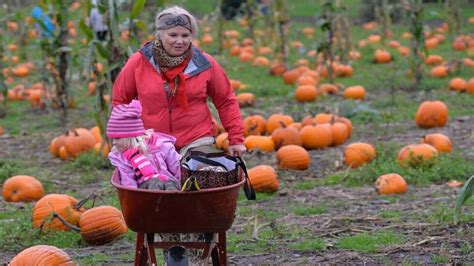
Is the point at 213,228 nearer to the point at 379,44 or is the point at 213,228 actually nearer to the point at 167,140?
the point at 167,140

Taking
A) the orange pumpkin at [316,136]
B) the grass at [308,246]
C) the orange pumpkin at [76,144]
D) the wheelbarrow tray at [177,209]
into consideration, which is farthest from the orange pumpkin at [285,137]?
the wheelbarrow tray at [177,209]

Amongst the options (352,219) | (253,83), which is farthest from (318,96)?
(352,219)

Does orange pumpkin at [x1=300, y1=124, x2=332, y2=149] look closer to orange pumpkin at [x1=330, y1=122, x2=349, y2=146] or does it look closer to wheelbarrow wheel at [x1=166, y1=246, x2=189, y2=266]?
orange pumpkin at [x1=330, y1=122, x2=349, y2=146]

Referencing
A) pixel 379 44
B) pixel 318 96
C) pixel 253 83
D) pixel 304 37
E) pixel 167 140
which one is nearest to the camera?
pixel 167 140

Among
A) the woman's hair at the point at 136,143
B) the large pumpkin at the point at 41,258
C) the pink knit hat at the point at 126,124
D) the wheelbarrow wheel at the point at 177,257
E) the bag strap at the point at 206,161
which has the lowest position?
the large pumpkin at the point at 41,258

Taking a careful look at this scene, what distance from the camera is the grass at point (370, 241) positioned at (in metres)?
6.35

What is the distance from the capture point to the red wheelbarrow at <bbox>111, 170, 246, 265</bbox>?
15.4ft

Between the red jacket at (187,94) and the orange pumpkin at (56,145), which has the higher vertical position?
the red jacket at (187,94)

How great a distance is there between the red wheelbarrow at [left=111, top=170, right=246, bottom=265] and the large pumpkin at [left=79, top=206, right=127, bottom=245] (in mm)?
1770

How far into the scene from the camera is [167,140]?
17.4 ft

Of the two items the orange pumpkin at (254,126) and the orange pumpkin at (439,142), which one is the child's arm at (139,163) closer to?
the orange pumpkin at (439,142)

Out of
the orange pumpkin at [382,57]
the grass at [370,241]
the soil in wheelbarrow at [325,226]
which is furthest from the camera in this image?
the orange pumpkin at [382,57]

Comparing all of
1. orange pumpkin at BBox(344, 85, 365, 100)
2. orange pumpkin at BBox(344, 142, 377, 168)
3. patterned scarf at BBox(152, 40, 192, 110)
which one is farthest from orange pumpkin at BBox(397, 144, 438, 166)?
orange pumpkin at BBox(344, 85, 365, 100)

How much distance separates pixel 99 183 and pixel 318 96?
5.56 m
